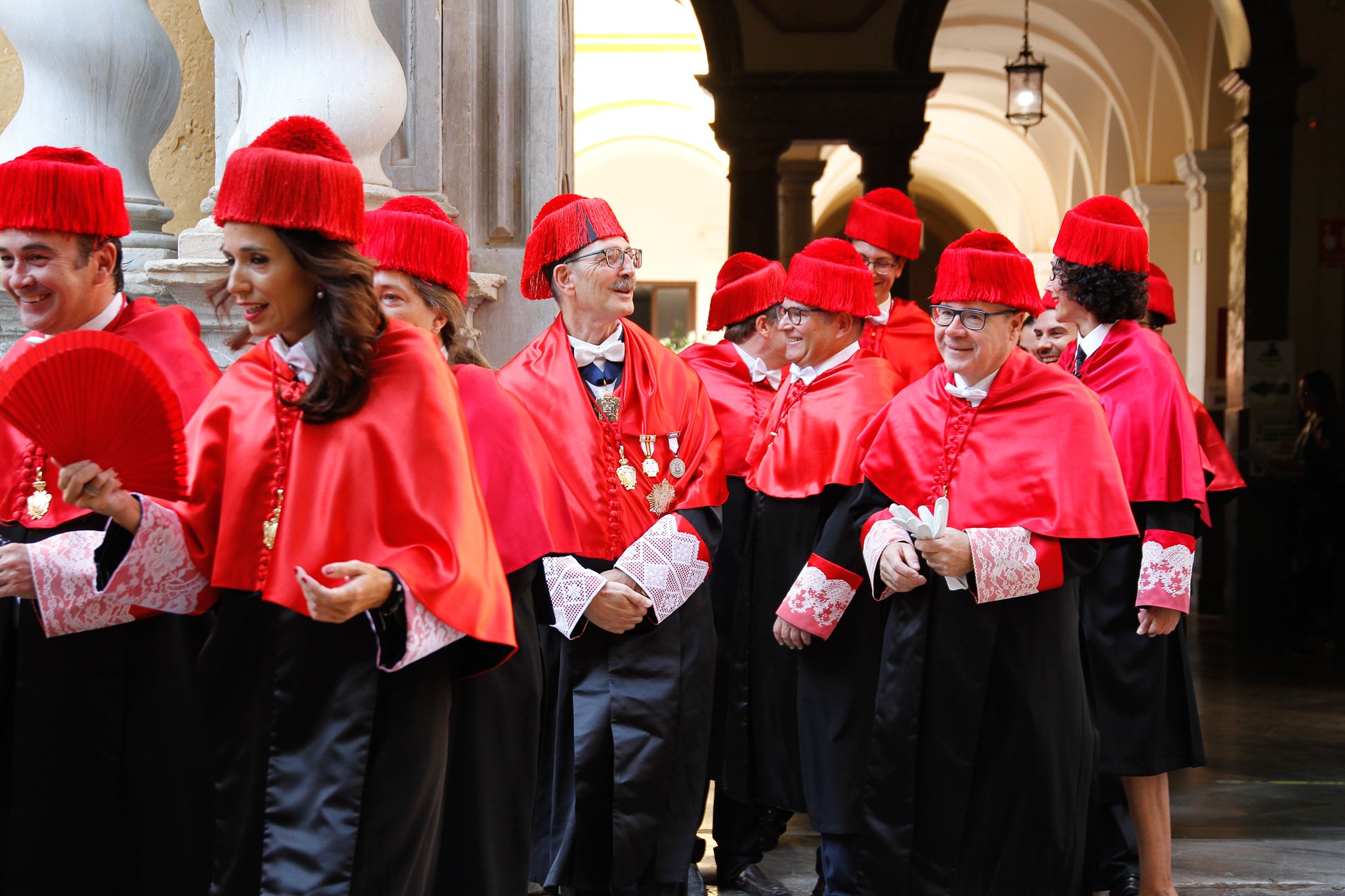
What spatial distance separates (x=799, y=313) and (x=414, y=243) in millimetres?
1496

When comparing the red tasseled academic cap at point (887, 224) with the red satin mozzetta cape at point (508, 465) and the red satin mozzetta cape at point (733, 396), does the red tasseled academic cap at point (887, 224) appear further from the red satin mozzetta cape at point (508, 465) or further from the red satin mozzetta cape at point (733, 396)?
the red satin mozzetta cape at point (508, 465)

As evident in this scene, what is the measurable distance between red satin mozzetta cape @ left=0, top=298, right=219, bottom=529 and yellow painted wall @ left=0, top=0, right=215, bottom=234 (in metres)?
2.51

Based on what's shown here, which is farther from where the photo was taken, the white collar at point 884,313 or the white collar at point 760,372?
the white collar at point 884,313

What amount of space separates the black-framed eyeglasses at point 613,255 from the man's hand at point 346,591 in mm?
1731

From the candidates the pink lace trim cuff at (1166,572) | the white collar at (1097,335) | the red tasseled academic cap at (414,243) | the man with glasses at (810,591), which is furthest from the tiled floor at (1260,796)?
the red tasseled academic cap at (414,243)

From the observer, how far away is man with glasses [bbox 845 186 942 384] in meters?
5.18

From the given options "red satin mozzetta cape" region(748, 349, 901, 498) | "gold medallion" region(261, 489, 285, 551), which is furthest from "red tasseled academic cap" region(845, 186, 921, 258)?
"gold medallion" region(261, 489, 285, 551)

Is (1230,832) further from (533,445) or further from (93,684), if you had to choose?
(93,684)

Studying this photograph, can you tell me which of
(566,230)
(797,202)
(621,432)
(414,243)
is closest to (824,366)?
(621,432)

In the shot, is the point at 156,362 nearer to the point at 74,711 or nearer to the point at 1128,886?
the point at 74,711

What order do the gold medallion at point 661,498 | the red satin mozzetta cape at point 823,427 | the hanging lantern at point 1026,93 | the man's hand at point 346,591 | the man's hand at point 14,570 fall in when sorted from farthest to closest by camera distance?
the hanging lantern at point 1026,93 < the red satin mozzetta cape at point 823,427 < the gold medallion at point 661,498 < the man's hand at point 14,570 < the man's hand at point 346,591

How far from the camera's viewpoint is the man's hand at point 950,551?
334cm

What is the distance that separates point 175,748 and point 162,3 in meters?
3.73

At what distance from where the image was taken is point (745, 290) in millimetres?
5121
